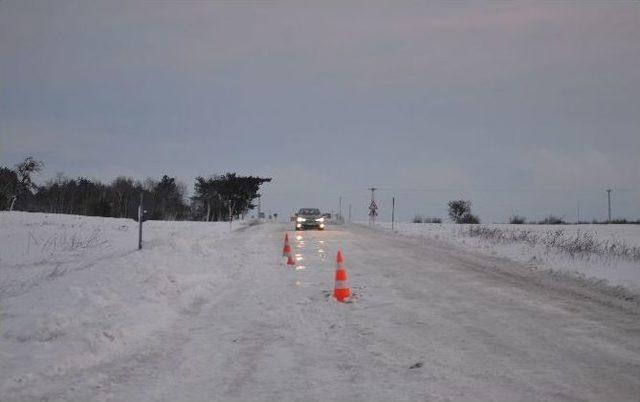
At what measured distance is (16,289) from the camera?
40.2 feet

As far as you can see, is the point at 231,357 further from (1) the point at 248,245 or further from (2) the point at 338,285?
(1) the point at 248,245

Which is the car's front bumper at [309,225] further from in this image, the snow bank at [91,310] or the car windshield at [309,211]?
the snow bank at [91,310]

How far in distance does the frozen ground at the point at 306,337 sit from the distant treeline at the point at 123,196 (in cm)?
6364

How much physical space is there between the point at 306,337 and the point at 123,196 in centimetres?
11255

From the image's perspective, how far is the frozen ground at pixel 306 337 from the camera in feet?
18.5

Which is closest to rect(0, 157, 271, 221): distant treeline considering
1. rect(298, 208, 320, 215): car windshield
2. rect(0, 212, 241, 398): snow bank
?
rect(298, 208, 320, 215): car windshield

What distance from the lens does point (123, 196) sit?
113125mm

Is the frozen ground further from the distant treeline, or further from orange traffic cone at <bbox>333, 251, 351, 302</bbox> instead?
the distant treeline

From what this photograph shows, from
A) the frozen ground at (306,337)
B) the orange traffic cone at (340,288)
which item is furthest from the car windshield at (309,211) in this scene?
the orange traffic cone at (340,288)

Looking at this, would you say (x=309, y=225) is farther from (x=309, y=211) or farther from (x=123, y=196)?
(x=123, y=196)

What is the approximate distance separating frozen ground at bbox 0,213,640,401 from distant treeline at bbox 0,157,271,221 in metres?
63.6

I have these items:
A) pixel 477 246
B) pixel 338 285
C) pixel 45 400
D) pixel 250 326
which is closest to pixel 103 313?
pixel 250 326

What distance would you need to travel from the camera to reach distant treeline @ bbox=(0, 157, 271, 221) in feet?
228

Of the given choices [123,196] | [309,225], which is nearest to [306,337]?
[309,225]
